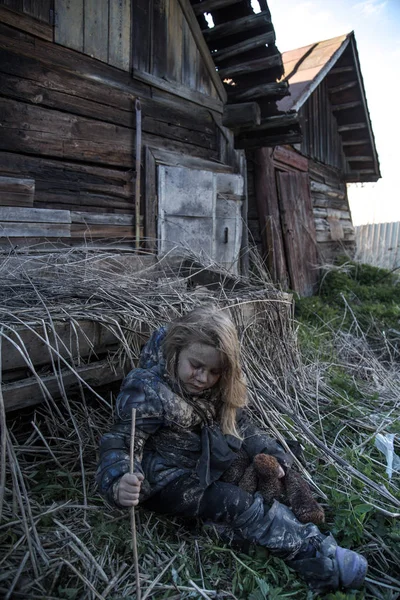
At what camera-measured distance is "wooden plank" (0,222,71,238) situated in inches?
158

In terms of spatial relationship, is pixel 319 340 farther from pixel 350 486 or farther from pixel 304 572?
pixel 304 572

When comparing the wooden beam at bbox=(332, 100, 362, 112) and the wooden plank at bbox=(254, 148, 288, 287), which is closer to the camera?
the wooden plank at bbox=(254, 148, 288, 287)

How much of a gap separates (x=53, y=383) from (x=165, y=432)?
0.72 metres

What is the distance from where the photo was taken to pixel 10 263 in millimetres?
3404

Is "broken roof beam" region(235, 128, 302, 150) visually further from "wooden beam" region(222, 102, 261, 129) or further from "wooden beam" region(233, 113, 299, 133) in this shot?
"wooden beam" region(222, 102, 261, 129)

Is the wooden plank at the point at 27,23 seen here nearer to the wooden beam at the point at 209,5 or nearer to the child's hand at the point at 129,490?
the wooden beam at the point at 209,5

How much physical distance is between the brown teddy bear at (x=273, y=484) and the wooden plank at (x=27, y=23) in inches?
157

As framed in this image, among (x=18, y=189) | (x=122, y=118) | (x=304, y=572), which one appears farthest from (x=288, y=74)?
(x=304, y=572)

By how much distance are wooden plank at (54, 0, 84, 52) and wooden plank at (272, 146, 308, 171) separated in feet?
14.3

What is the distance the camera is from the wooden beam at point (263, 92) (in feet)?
19.0

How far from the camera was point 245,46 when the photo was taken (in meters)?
5.77

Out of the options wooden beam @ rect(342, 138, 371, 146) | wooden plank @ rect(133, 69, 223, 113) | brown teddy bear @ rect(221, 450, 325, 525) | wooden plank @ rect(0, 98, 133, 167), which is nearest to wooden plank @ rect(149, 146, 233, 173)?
wooden plank @ rect(0, 98, 133, 167)

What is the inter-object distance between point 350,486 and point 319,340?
2.84 meters

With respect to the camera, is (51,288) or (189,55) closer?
(51,288)
